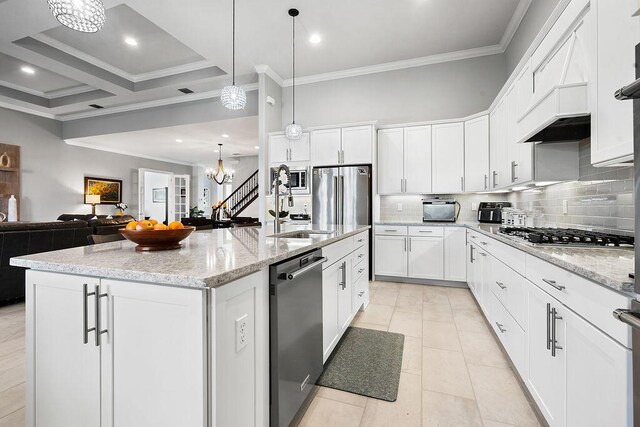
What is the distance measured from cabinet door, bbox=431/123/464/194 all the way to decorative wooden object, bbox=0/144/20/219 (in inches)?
323

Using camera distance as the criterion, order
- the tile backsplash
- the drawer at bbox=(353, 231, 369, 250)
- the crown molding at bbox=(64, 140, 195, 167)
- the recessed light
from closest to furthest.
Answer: the tile backsplash
the drawer at bbox=(353, 231, 369, 250)
the recessed light
the crown molding at bbox=(64, 140, 195, 167)

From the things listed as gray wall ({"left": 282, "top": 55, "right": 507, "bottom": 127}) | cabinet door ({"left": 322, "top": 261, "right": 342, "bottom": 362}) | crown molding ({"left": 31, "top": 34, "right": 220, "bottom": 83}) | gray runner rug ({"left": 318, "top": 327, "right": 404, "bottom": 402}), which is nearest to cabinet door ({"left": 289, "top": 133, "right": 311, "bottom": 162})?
gray wall ({"left": 282, "top": 55, "right": 507, "bottom": 127})

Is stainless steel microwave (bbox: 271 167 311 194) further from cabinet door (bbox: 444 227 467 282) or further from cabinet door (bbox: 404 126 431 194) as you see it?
cabinet door (bbox: 444 227 467 282)

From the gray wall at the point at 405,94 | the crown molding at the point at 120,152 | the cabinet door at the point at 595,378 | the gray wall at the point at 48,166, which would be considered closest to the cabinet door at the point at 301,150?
the gray wall at the point at 405,94

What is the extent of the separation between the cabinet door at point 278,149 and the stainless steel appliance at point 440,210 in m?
2.30

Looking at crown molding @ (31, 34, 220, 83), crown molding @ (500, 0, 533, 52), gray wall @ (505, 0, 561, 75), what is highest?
crown molding @ (31, 34, 220, 83)

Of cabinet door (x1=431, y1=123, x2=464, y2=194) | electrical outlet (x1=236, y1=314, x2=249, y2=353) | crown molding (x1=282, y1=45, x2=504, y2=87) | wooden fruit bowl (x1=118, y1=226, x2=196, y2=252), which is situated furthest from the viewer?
crown molding (x1=282, y1=45, x2=504, y2=87)

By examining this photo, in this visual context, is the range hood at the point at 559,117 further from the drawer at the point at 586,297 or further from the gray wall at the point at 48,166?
the gray wall at the point at 48,166

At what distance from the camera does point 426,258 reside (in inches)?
159

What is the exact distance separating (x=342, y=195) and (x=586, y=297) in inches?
137

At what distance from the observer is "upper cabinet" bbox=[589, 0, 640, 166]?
118 centimetres

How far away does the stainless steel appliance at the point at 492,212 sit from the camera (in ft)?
12.3

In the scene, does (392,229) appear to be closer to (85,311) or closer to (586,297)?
(586,297)

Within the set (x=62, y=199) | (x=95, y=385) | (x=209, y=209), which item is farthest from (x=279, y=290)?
(x=209, y=209)
